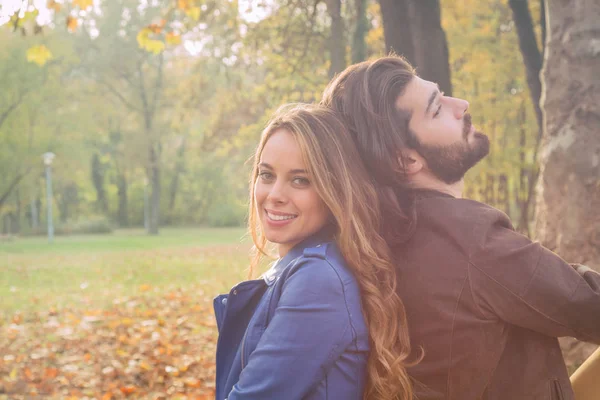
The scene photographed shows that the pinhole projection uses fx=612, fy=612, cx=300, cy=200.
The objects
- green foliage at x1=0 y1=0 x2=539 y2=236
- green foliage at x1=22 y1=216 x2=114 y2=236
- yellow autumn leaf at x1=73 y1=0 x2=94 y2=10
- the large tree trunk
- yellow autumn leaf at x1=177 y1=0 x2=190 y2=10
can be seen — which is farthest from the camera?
green foliage at x1=22 y1=216 x2=114 y2=236

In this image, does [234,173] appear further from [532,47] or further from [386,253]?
[386,253]

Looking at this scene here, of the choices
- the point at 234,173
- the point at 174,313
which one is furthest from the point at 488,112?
the point at 234,173

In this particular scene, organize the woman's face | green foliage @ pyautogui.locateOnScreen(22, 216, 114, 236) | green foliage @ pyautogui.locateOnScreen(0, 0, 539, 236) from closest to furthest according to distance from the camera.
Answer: the woman's face
green foliage @ pyautogui.locateOnScreen(0, 0, 539, 236)
green foliage @ pyautogui.locateOnScreen(22, 216, 114, 236)

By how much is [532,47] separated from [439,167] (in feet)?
16.8

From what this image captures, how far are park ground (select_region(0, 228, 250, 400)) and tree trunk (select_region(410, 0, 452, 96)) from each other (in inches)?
76.7

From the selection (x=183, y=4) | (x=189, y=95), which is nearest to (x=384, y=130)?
(x=183, y=4)

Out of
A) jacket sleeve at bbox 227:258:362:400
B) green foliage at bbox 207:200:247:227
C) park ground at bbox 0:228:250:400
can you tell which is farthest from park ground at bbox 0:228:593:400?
green foliage at bbox 207:200:247:227

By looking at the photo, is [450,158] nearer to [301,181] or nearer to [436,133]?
[436,133]

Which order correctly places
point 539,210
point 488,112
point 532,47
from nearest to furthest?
point 539,210 → point 532,47 → point 488,112

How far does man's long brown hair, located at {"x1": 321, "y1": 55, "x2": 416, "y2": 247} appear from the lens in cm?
221

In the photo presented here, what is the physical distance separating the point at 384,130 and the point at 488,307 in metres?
0.72

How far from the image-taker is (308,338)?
5.90ft

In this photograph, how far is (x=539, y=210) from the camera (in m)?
3.83

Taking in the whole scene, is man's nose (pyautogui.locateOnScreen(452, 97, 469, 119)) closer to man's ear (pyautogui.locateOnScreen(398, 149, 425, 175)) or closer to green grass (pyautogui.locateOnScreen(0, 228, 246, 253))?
man's ear (pyautogui.locateOnScreen(398, 149, 425, 175))
